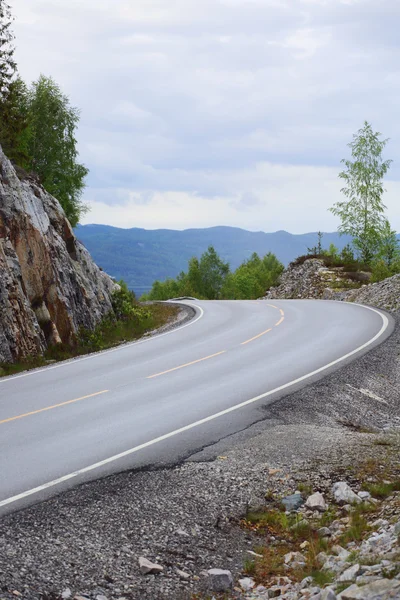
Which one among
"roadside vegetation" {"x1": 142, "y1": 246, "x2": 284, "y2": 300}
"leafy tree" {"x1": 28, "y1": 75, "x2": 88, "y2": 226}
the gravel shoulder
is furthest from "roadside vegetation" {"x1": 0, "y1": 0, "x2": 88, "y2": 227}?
"roadside vegetation" {"x1": 142, "y1": 246, "x2": 284, "y2": 300}

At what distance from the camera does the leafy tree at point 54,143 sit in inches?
1724

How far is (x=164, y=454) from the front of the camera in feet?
27.0

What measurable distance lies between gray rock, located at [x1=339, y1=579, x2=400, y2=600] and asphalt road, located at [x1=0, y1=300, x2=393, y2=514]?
3.82 metres

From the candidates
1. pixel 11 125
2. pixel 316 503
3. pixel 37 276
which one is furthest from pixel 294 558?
pixel 11 125

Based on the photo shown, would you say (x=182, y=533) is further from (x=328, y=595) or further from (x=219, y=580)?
(x=328, y=595)

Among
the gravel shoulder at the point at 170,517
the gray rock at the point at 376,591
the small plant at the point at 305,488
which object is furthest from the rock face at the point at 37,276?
the gray rock at the point at 376,591

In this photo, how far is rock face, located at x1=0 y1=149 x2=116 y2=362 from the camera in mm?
16625

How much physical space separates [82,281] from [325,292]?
2284 centimetres

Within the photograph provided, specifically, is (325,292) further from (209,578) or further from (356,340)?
(209,578)

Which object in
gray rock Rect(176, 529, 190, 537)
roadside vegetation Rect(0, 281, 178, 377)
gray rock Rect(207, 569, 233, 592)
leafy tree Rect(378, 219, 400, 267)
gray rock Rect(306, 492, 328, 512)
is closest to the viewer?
gray rock Rect(207, 569, 233, 592)

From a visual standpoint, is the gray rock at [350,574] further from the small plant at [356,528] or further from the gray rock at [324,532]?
the gray rock at [324,532]

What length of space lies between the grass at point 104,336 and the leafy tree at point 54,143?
2023 cm

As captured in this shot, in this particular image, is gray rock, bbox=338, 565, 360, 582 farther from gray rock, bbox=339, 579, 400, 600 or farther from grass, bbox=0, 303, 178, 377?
grass, bbox=0, 303, 178, 377

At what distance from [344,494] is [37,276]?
14.2 metres
